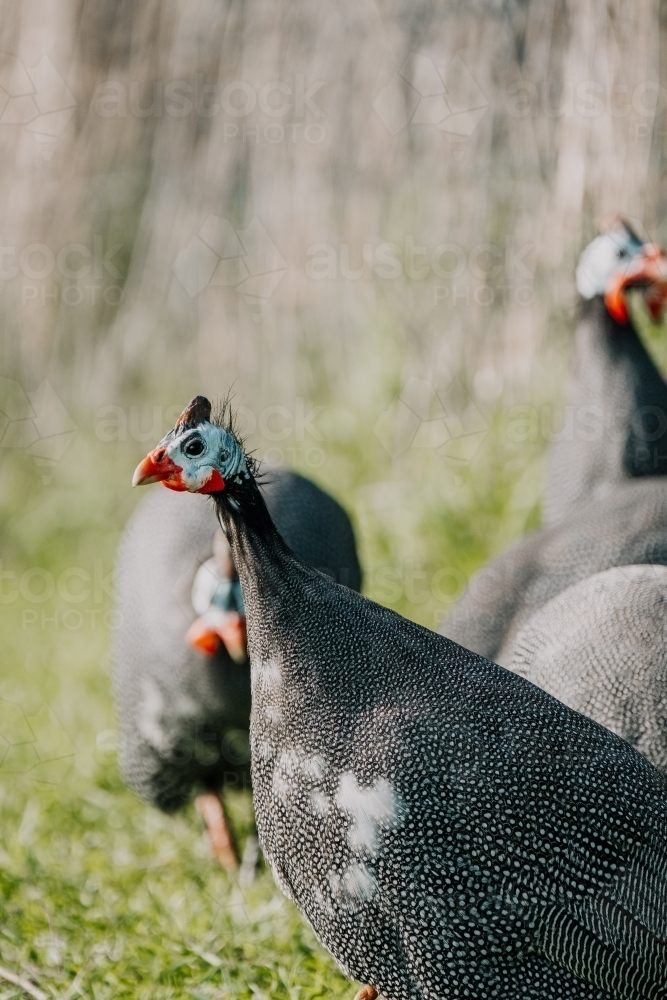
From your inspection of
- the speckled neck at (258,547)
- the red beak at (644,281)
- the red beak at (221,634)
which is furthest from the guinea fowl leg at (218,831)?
the red beak at (644,281)

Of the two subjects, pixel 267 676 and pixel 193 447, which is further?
pixel 267 676

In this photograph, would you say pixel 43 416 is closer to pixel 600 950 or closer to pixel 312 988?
pixel 312 988

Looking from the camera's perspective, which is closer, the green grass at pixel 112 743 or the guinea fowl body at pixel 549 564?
the green grass at pixel 112 743

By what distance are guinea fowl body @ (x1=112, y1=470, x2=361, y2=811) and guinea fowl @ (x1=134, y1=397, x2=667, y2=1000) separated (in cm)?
114

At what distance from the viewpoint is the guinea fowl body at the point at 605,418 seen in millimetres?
4000

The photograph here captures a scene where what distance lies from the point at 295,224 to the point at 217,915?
3.73m

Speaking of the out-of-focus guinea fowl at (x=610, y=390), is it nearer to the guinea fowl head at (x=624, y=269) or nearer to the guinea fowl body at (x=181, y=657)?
the guinea fowl head at (x=624, y=269)

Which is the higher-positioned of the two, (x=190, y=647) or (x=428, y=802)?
(x=428, y=802)

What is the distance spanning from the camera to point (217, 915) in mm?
3287

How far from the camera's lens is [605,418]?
13.3ft

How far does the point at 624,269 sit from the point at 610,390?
1.26ft
